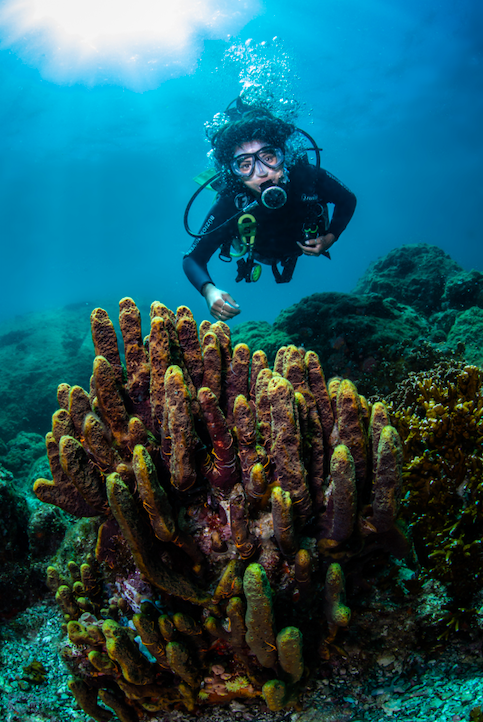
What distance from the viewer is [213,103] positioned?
132 feet

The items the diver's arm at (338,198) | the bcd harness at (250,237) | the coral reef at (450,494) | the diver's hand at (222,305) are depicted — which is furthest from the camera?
the diver's arm at (338,198)

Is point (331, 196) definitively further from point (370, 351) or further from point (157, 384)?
point (157, 384)

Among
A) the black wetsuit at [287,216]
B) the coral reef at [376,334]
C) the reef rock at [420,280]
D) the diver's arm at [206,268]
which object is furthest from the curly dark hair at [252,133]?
the reef rock at [420,280]

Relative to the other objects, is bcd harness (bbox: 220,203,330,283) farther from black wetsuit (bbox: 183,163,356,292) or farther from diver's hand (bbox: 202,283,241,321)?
diver's hand (bbox: 202,283,241,321)

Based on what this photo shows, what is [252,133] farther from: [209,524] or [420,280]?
[420,280]

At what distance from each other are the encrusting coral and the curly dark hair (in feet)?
17.4

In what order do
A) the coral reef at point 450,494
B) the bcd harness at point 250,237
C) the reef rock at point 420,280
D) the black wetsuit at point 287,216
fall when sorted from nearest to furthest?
the coral reef at point 450,494
the bcd harness at point 250,237
the black wetsuit at point 287,216
the reef rock at point 420,280

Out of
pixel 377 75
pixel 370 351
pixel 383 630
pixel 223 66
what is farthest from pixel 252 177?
pixel 377 75

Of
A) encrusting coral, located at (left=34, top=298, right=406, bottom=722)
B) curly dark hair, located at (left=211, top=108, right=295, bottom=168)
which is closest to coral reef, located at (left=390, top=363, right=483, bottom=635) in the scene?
encrusting coral, located at (left=34, top=298, right=406, bottom=722)

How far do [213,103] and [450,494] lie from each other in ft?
165

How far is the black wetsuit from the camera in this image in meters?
5.92

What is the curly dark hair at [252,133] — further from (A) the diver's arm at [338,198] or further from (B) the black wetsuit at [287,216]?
(A) the diver's arm at [338,198]

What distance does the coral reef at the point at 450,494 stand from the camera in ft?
6.88

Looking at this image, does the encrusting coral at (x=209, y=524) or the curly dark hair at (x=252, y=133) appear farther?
the curly dark hair at (x=252, y=133)
